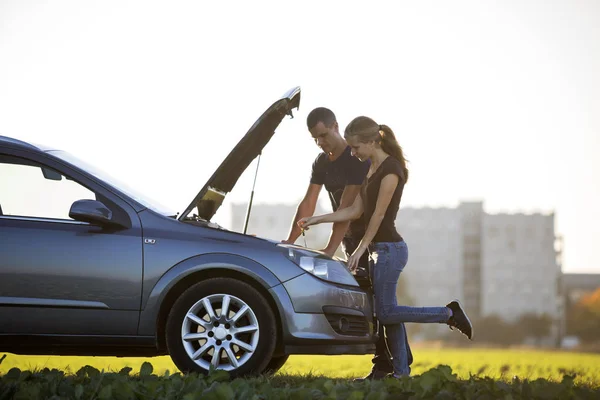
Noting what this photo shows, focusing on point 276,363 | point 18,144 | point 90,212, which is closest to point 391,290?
point 276,363

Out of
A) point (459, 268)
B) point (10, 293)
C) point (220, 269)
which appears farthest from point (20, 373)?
point (459, 268)

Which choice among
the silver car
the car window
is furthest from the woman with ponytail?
the car window

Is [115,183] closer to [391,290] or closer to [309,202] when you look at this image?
[309,202]

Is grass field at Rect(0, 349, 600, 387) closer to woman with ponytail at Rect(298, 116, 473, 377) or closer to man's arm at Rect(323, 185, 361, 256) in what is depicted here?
woman with ponytail at Rect(298, 116, 473, 377)

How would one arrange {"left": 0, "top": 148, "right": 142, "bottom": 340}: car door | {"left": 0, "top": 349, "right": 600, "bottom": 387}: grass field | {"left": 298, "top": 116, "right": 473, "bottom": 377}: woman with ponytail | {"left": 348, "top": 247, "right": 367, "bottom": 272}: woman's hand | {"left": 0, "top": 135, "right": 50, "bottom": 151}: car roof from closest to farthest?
{"left": 0, "top": 148, "right": 142, "bottom": 340}: car door
{"left": 0, "top": 135, "right": 50, "bottom": 151}: car roof
{"left": 348, "top": 247, "right": 367, "bottom": 272}: woman's hand
{"left": 298, "top": 116, "right": 473, "bottom": 377}: woman with ponytail
{"left": 0, "top": 349, "right": 600, "bottom": 387}: grass field

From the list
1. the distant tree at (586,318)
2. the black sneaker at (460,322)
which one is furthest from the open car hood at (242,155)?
the distant tree at (586,318)

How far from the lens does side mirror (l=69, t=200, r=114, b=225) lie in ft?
23.1

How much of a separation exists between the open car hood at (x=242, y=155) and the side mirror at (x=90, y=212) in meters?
0.81

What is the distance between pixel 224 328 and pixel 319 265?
85 centimetres

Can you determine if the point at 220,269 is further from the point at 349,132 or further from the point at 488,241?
the point at 488,241

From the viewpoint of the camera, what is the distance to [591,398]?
5723mm

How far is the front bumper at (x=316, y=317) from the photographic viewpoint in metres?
7.26

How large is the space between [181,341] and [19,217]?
148cm

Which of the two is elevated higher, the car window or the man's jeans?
the car window
